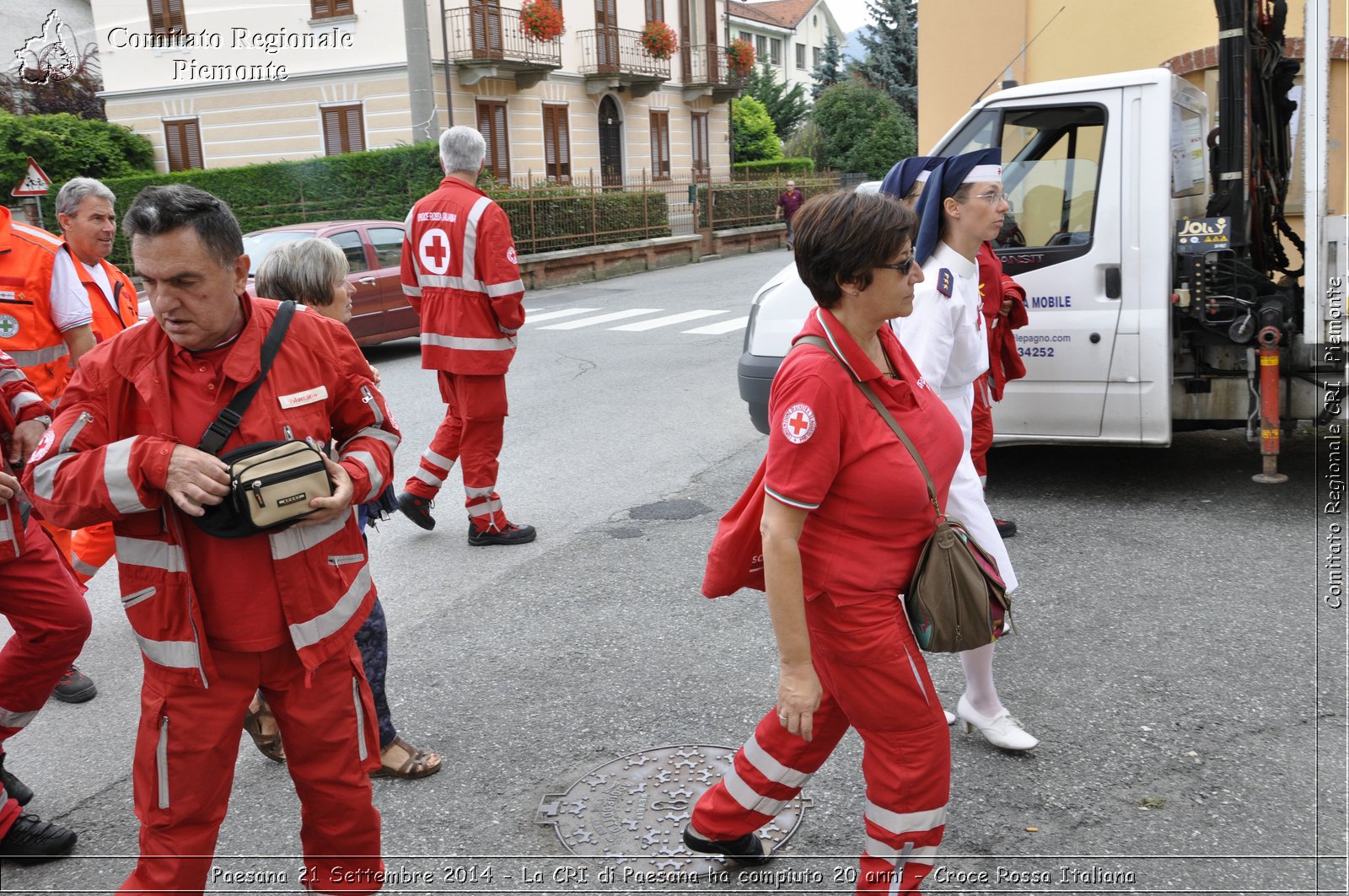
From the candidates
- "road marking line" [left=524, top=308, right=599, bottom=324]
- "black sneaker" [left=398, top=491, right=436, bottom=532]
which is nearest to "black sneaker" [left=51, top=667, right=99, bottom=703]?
"black sneaker" [left=398, top=491, right=436, bottom=532]

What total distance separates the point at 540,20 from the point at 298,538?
91.6 feet

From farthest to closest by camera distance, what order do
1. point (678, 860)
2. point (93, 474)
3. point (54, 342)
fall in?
1. point (54, 342)
2. point (678, 860)
3. point (93, 474)

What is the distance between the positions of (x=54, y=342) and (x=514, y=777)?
286 centimetres

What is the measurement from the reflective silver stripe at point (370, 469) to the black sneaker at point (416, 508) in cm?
373

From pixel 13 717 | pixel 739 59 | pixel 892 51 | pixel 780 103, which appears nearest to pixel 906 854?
pixel 13 717

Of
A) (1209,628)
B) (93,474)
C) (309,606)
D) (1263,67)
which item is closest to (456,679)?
(309,606)

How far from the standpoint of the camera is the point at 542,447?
861 cm

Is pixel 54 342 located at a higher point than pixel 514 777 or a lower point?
higher

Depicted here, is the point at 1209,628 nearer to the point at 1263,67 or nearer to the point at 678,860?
the point at 678,860

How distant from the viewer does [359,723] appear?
8.87 feet

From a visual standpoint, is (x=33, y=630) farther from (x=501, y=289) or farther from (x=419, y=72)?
(x=419, y=72)

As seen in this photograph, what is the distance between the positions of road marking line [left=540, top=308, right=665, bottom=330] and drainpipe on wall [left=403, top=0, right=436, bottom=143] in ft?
35.8

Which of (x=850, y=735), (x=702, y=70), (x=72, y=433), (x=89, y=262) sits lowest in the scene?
(x=850, y=735)

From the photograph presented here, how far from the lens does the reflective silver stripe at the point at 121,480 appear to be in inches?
93.7
